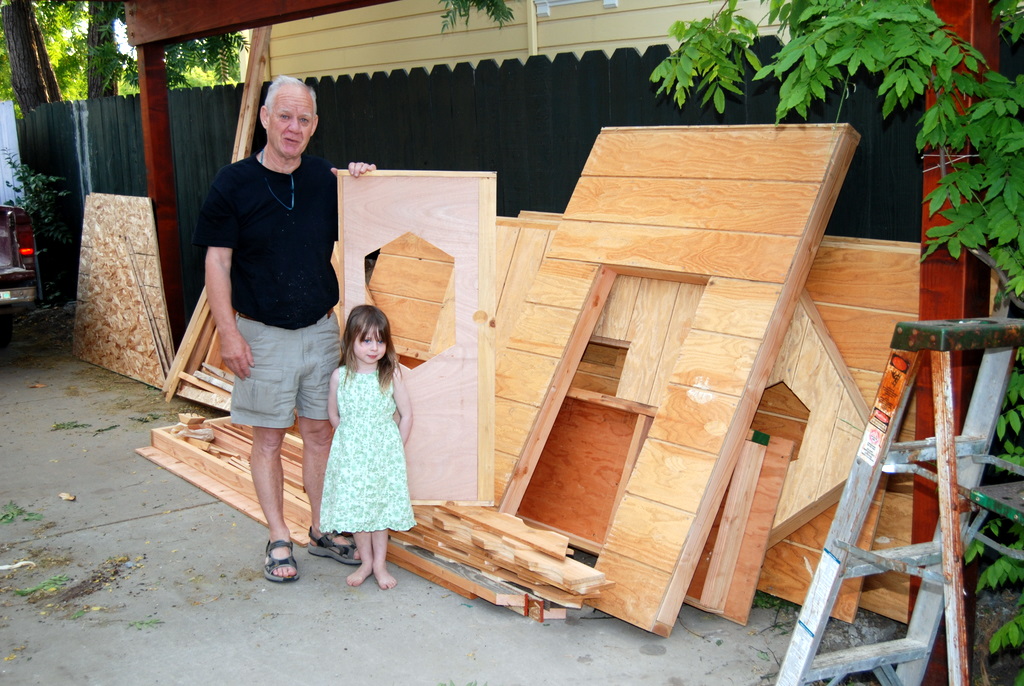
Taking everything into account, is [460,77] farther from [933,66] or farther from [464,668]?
[464,668]

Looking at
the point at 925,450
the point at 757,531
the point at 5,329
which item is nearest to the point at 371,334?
the point at 757,531

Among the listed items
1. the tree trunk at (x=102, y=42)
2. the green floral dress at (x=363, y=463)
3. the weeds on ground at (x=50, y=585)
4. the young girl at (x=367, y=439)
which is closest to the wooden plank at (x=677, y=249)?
the young girl at (x=367, y=439)

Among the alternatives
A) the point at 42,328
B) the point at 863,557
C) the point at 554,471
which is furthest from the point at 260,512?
the point at 42,328

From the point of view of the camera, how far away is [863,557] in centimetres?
284

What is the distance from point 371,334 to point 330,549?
4.04 ft

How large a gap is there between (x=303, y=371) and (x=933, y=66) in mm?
2955

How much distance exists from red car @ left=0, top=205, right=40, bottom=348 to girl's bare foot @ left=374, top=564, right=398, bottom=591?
6.37m

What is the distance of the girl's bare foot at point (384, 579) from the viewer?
13.9 ft

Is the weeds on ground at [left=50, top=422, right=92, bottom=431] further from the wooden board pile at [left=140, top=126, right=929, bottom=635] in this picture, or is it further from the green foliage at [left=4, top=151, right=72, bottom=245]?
the green foliage at [left=4, top=151, right=72, bottom=245]

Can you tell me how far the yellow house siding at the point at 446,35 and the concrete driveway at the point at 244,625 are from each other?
5933mm

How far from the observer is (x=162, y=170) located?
28.3 ft

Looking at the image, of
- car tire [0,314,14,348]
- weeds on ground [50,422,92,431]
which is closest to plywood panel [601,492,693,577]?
weeds on ground [50,422,92,431]

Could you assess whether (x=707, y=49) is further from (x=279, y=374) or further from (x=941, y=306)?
(x=279, y=374)

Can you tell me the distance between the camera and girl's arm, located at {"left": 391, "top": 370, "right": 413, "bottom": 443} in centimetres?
420
